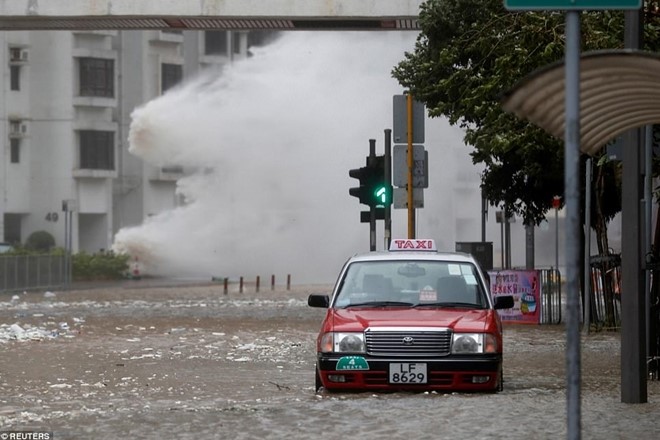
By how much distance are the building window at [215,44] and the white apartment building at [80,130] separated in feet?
5.81

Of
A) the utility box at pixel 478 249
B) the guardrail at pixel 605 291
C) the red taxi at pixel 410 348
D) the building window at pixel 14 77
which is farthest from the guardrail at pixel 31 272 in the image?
the red taxi at pixel 410 348

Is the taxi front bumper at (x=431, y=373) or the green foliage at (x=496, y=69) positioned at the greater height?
the green foliage at (x=496, y=69)

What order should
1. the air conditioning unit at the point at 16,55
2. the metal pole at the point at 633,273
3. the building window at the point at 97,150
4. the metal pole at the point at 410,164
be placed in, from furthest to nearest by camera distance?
the building window at the point at 97,150 < the air conditioning unit at the point at 16,55 < the metal pole at the point at 410,164 < the metal pole at the point at 633,273

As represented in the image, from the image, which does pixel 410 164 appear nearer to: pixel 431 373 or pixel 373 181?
pixel 373 181

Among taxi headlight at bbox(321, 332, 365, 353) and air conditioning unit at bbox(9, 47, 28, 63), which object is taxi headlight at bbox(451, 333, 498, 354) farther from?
air conditioning unit at bbox(9, 47, 28, 63)

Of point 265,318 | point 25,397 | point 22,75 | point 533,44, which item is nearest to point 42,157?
point 22,75

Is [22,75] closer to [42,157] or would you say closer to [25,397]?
[42,157]

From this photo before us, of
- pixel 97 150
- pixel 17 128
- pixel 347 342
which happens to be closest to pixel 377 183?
pixel 347 342

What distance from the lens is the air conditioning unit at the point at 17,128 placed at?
63531 millimetres

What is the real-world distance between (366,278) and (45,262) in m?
32.7

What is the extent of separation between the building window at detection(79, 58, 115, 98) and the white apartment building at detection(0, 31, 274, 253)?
0.15 ft

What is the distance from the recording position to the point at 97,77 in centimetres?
6644

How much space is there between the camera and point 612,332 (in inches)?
929

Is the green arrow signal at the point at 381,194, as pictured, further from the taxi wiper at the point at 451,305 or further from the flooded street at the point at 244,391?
the taxi wiper at the point at 451,305
